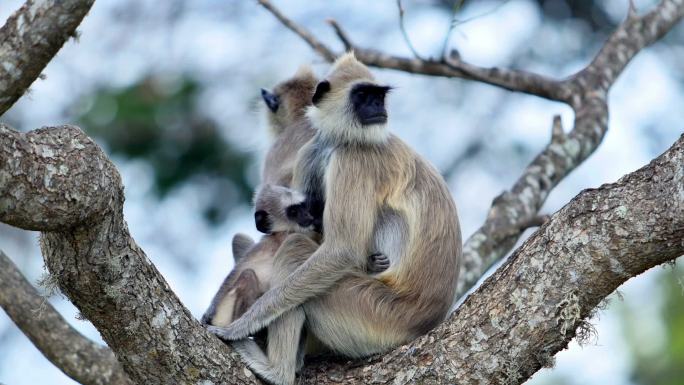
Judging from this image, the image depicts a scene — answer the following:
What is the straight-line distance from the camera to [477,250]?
600 cm

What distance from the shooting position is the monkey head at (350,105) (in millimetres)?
4848

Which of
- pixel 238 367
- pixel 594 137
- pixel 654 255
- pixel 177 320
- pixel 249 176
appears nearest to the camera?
pixel 654 255

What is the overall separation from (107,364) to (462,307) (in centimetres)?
216

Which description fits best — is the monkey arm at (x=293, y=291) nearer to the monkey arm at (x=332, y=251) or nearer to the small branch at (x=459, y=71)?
the monkey arm at (x=332, y=251)

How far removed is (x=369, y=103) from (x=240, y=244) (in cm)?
109

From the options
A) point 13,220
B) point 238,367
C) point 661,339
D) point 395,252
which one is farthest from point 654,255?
point 661,339

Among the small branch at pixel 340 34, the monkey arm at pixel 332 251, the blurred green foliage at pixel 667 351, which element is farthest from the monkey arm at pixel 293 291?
the blurred green foliage at pixel 667 351

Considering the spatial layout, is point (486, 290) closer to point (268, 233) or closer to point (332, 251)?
point (332, 251)

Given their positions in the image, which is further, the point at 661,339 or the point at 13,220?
the point at 661,339

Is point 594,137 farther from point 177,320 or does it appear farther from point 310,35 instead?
point 177,320

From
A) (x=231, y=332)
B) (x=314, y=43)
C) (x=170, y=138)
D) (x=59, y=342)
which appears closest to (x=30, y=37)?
(x=231, y=332)

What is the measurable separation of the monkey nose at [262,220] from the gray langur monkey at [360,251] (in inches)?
9.0

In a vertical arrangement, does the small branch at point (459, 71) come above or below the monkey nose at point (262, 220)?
above

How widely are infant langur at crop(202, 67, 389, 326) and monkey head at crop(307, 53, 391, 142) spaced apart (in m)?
0.40
